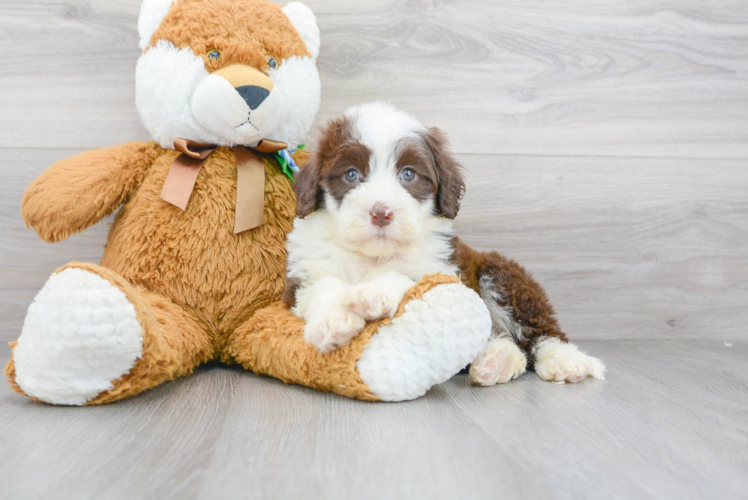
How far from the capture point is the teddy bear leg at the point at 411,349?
4.15 feet

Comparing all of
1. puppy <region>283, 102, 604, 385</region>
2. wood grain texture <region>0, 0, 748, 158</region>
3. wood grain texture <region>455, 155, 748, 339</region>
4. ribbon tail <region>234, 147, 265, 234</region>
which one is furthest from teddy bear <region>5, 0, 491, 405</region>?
wood grain texture <region>455, 155, 748, 339</region>

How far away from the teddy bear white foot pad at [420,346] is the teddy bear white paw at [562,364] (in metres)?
0.42

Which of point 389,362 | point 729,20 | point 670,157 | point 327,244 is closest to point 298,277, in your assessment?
point 327,244

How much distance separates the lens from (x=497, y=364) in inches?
60.9

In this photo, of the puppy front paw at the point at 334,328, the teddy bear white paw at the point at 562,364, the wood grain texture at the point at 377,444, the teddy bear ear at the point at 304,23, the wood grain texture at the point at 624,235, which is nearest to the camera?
the wood grain texture at the point at 377,444

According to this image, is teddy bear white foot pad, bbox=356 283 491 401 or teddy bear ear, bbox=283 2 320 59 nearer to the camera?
teddy bear white foot pad, bbox=356 283 491 401

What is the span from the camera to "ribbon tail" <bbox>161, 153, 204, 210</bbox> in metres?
1.60

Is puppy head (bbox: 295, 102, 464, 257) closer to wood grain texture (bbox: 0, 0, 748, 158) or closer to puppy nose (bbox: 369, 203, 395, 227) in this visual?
puppy nose (bbox: 369, 203, 395, 227)

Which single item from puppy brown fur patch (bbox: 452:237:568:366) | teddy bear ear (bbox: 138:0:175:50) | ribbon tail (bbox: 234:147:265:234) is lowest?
puppy brown fur patch (bbox: 452:237:568:366)

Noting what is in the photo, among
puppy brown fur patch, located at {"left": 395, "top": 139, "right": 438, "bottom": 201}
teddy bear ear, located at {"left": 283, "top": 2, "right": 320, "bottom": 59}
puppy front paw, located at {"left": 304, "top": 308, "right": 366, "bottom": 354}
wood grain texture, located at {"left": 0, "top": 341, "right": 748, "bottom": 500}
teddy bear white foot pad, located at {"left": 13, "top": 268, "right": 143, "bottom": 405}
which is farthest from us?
teddy bear ear, located at {"left": 283, "top": 2, "right": 320, "bottom": 59}

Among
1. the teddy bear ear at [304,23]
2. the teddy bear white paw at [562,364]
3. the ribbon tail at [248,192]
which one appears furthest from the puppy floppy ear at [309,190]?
the teddy bear white paw at [562,364]

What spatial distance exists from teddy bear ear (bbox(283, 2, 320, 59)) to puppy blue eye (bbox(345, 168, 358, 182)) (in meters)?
0.57

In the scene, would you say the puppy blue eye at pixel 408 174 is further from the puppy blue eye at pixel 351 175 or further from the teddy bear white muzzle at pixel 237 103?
the teddy bear white muzzle at pixel 237 103

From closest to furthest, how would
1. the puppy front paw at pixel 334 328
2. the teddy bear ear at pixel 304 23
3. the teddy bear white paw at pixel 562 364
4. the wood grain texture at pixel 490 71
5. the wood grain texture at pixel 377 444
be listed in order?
1. the wood grain texture at pixel 377 444
2. the puppy front paw at pixel 334 328
3. the teddy bear white paw at pixel 562 364
4. the teddy bear ear at pixel 304 23
5. the wood grain texture at pixel 490 71
